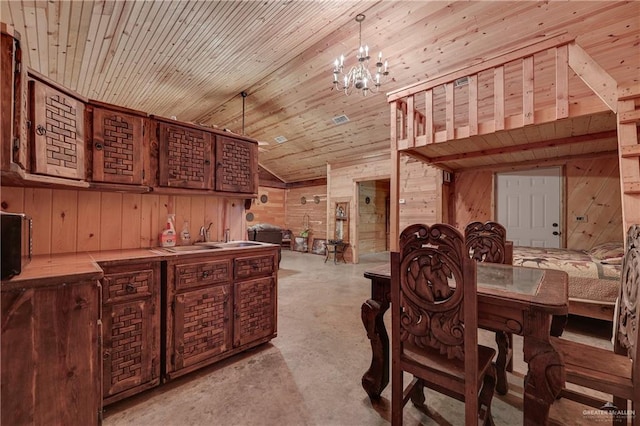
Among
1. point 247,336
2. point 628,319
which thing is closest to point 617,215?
point 628,319

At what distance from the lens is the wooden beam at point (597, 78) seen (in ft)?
7.10


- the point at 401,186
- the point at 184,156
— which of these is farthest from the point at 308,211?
the point at 184,156

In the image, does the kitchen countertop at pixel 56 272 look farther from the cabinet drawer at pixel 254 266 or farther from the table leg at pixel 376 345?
the table leg at pixel 376 345

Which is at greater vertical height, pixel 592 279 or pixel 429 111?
pixel 429 111

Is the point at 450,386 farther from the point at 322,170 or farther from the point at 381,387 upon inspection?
the point at 322,170

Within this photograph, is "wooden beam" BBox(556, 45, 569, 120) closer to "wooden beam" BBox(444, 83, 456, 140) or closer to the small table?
"wooden beam" BBox(444, 83, 456, 140)

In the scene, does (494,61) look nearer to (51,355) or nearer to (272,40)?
(272,40)

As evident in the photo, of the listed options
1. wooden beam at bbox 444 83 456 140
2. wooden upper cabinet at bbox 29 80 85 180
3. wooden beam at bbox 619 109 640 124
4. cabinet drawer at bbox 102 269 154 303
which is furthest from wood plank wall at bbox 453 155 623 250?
wooden upper cabinet at bbox 29 80 85 180

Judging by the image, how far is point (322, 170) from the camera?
26.0 feet

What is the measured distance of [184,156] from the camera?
2.11 meters

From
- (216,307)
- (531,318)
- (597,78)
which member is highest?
(597,78)

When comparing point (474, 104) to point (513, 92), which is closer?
point (474, 104)

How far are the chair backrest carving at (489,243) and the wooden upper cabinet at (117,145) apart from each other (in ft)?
8.75

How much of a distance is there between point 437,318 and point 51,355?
1696mm
